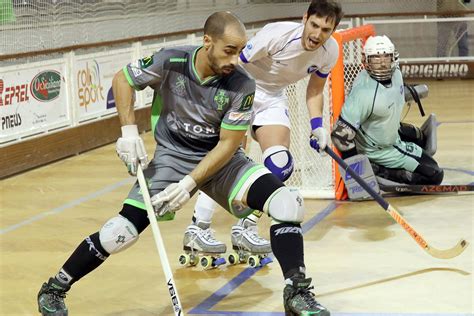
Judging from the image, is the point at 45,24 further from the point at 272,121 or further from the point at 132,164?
the point at 132,164

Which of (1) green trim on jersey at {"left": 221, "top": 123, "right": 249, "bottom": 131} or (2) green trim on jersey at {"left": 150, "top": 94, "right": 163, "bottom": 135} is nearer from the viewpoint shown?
(1) green trim on jersey at {"left": 221, "top": 123, "right": 249, "bottom": 131}

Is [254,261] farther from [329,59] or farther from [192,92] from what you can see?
[192,92]

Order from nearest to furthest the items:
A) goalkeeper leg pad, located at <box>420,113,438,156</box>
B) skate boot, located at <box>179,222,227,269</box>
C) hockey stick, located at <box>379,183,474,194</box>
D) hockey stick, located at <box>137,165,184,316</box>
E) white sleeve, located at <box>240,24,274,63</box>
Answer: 1. hockey stick, located at <box>137,165,184,316</box>
2. skate boot, located at <box>179,222,227,269</box>
3. white sleeve, located at <box>240,24,274,63</box>
4. hockey stick, located at <box>379,183,474,194</box>
5. goalkeeper leg pad, located at <box>420,113,438,156</box>

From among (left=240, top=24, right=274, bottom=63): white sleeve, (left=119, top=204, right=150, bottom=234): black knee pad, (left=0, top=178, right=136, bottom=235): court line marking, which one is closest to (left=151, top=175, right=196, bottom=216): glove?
(left=119, top=204, right=150, bottom=234): black knee pad

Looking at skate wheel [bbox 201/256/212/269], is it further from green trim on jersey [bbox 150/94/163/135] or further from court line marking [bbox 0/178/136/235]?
court line marking [bbox 0/178/136/235]

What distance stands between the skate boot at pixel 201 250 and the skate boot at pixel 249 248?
0.08m

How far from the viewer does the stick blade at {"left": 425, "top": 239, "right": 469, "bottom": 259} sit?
5.29 metres

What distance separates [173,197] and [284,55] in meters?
1.74

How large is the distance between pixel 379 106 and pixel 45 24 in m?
3.85

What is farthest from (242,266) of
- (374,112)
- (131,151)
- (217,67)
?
(374,112)

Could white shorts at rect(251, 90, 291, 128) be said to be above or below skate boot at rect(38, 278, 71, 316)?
above

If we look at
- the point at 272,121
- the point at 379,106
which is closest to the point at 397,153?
the point at 379,106

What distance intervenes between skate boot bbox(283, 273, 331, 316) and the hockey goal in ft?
10.1

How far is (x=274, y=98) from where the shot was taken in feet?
18.9
